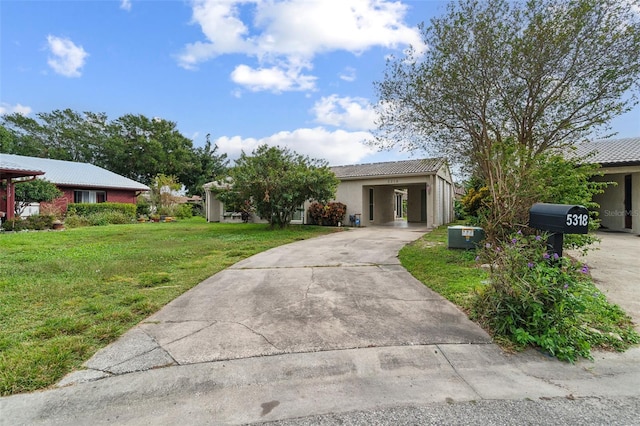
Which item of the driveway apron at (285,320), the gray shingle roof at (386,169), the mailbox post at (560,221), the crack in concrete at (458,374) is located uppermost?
the gray shingle roof at (386,169)

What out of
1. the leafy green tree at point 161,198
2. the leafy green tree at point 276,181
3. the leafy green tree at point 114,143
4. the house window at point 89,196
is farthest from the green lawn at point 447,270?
the leafy green tree at point 114,143

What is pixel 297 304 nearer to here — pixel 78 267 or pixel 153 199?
pixel 78 267

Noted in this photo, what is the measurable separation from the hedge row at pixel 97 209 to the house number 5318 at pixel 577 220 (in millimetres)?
21705

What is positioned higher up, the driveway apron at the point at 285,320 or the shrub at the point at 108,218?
the shrub at the point at 108,218

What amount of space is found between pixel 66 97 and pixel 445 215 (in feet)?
132

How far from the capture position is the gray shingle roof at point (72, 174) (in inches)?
762

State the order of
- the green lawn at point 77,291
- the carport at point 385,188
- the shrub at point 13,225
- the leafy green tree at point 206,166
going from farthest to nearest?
1. the leafy green tree at point 206,166
2. the carport at point 385,188
3. the shrub at point 13,225
4. the green lawn at point 77,291

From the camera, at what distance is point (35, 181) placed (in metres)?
15.8

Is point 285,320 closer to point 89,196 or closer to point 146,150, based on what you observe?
point 89,196

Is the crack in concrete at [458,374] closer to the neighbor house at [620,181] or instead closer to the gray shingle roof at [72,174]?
the neighbor house at [620,181]

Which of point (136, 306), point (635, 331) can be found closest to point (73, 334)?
point (136, 306)

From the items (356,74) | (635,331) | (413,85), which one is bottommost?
(635,331)

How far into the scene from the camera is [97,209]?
63.4 feet

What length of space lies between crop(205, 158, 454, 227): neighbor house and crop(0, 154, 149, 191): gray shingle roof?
7.50 m
